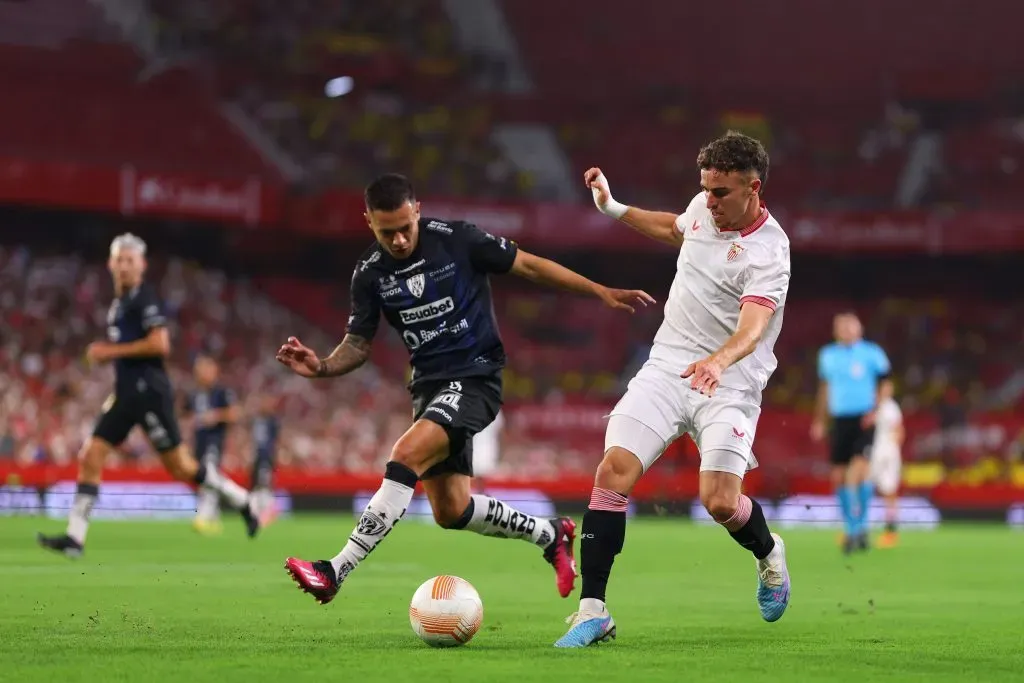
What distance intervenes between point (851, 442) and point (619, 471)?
30.2ft

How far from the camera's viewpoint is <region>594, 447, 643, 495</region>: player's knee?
7242 millimetres

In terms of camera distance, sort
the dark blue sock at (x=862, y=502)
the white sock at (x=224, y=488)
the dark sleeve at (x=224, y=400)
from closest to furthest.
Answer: the white sock at (x=224, y=488), the dark blue sock at (x=862, y=502), the dark sleeve at (x=224, y=400)

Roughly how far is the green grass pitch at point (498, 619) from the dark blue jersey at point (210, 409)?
454 cm

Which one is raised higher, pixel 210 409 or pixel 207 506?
pixel 210 409

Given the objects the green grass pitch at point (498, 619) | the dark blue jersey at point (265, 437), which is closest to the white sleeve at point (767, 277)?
the green grass pitch at point (498, 619)

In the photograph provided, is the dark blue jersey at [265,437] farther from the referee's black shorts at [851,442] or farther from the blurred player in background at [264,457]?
the referee's black shorts at [851,442]

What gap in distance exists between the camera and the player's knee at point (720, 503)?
743cm

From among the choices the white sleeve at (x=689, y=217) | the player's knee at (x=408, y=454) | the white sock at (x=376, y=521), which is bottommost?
the white sock at (x=376, y=521)

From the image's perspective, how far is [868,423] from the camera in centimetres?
1580

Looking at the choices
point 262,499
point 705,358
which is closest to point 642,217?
point 705,358

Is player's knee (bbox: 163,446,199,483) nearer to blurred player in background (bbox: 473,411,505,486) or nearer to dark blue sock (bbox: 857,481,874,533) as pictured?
dark blue sock (bbox: 857,481,874,533)

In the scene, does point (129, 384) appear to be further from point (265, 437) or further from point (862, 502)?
point (265, 437)

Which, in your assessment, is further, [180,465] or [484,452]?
[484,452]

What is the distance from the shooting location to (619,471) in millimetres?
7258
